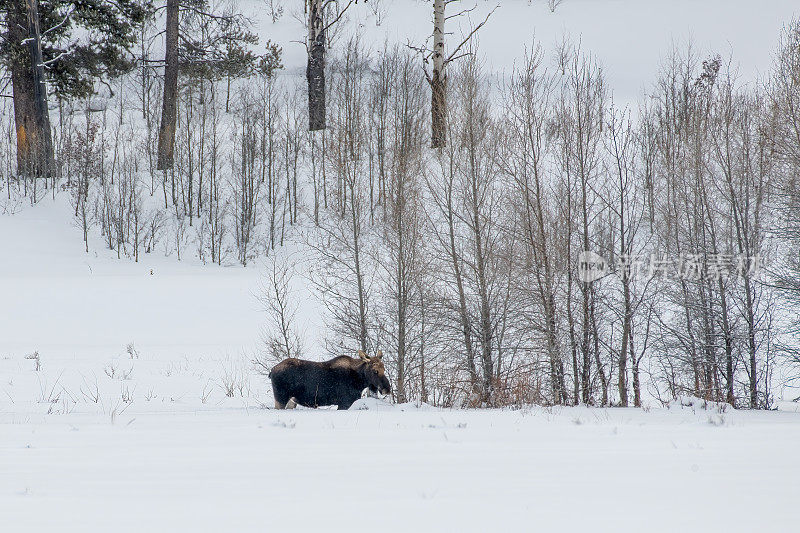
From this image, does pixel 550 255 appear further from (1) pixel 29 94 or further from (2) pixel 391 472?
(1) pixel 29 94

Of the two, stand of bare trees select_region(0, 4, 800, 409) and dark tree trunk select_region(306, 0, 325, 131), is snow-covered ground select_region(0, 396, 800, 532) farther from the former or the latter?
dark tree trunk select_region(306, 0, 325, 131)

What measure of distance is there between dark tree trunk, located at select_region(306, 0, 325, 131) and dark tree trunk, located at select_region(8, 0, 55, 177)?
1116cm

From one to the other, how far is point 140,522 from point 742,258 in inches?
708

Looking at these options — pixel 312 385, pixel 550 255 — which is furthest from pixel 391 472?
pixel 550 255

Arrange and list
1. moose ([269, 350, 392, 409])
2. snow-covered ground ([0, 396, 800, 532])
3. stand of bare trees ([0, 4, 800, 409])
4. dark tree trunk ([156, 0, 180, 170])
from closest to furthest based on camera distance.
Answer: snow-covered ground ([0, 396, 800, 532]) → moose ([269, 350, 392, 409]) → stand of bare trees ([0, 4, 800, 409]) → dark tree trunk ([156, 0, 180, 170])

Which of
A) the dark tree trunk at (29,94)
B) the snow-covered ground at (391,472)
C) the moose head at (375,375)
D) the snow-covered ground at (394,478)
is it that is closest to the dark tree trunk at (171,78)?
the dark tree trunk at (29,94)

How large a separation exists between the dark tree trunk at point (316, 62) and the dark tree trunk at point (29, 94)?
36.6 ft

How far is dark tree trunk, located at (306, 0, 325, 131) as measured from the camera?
24727 mm

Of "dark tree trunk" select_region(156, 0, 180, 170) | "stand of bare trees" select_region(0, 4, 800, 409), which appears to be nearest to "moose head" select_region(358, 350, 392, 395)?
"stand of bare trees" select_region(0, 4, 800, 409)

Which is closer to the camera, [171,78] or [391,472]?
[391,472]

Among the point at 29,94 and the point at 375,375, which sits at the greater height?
the point at 29,94

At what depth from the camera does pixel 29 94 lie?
2780 centimetres

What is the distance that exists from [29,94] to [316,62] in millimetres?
13039

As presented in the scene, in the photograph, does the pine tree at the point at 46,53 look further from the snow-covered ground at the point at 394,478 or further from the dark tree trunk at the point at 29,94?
the snow-covered ground at the point at 394,478
